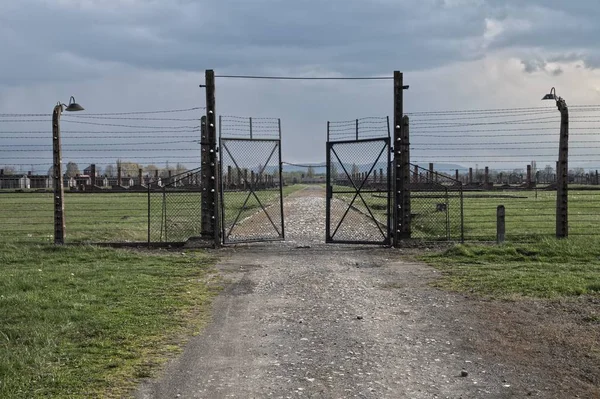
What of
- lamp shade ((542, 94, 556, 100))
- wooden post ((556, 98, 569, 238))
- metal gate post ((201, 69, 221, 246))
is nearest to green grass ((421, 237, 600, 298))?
wooden post ((556, 98, 569, 238))

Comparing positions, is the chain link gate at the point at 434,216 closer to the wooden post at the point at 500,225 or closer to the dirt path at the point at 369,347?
the wooden post at the point at 500,225

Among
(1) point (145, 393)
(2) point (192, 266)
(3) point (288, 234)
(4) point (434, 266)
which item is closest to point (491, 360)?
(1) point (145, 393)

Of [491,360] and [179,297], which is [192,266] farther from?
[491,360]

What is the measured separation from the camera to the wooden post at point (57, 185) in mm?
15773

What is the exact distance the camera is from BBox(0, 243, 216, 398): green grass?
5582mm

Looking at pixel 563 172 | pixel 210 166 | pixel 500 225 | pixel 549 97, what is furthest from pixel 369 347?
pixel 549 97

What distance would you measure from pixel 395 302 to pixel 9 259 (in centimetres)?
852

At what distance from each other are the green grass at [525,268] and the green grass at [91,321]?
4.43m

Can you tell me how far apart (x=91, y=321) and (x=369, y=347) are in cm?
326

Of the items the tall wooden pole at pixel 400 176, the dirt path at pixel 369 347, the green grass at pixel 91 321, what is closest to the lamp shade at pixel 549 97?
the tall wooden pole at pixel 400 176

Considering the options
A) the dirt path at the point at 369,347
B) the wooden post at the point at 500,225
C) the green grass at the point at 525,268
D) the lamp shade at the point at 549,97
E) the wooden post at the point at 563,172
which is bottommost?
the dirt path at the point at 369,347

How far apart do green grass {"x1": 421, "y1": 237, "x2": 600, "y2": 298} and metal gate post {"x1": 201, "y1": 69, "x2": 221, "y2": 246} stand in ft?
17.7

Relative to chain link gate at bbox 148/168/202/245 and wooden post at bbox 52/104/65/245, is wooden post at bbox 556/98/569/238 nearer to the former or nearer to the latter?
chain link gate at bbox 148/168/202/245

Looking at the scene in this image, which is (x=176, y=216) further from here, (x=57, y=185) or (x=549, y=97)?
(x=549, y=97)
